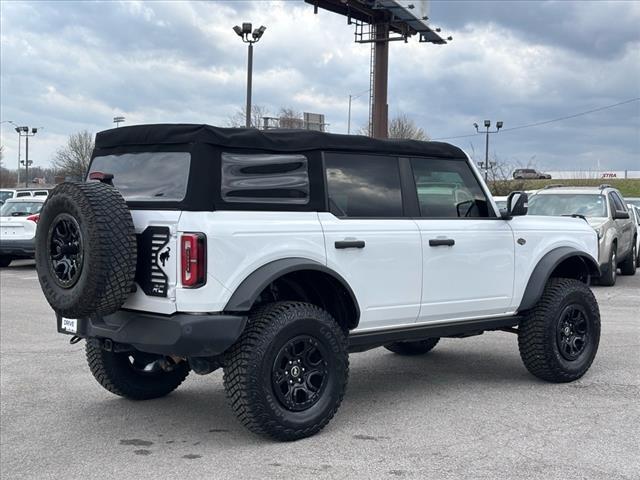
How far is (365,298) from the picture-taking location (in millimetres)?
5266

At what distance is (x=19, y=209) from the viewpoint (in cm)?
1820

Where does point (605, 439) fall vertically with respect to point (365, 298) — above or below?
below

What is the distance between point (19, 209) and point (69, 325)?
563 inches

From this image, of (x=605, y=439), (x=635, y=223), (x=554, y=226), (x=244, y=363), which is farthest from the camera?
(x=635, y=223)

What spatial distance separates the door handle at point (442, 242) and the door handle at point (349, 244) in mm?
709

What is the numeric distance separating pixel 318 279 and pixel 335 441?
1093mm

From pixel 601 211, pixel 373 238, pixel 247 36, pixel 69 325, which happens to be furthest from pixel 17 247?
pixel 373 238

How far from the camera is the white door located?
18.7 feet

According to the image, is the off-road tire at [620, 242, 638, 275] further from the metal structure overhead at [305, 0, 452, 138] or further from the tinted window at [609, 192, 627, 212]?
the metal structure overhead at [305, 0, 452, 138]

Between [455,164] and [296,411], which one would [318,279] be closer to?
[296,411]

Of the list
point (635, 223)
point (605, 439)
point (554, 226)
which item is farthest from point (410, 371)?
point (635, 223)

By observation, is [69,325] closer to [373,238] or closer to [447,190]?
[373,238]

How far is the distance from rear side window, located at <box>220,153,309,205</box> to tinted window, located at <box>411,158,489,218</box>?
3.66 ft

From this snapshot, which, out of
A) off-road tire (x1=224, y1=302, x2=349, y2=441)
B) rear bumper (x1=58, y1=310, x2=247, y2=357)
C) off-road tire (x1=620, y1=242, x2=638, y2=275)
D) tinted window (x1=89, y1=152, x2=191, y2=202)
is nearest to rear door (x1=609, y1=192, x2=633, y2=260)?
off-road tire (x1=620, y1=242, x2=638, y2=275)
